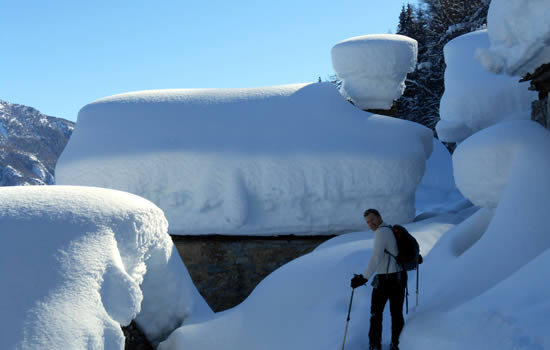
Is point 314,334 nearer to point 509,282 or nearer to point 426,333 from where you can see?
point 426,333

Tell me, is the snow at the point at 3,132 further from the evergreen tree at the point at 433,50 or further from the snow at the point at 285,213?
the snow at the point at 285,213

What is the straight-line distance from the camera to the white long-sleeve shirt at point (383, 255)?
475cm

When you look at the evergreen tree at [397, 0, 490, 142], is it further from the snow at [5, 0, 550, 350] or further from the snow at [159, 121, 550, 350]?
the snow at [159, 121, 550, 350]

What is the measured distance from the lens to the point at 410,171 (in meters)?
10.5

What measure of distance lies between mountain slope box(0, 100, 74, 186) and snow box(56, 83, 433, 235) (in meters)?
24.5

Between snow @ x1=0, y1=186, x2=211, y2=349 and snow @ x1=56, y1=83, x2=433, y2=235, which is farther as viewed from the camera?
snow @ x1=56, y1=83, x2=433, y2=235

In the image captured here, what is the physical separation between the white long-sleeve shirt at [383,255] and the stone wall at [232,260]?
559 cm

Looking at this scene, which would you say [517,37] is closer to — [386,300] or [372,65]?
[386,300]

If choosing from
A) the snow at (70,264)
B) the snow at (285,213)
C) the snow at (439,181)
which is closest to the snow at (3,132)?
the snow at (439,181)

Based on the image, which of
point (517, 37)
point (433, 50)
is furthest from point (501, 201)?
point (433, 50)

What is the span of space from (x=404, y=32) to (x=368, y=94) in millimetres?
13672

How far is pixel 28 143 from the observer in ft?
152

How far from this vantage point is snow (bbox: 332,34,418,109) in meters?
11.2

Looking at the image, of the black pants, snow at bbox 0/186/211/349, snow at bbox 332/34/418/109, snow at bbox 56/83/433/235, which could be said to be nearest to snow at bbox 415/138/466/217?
snow at bbox 332/34/418/109
